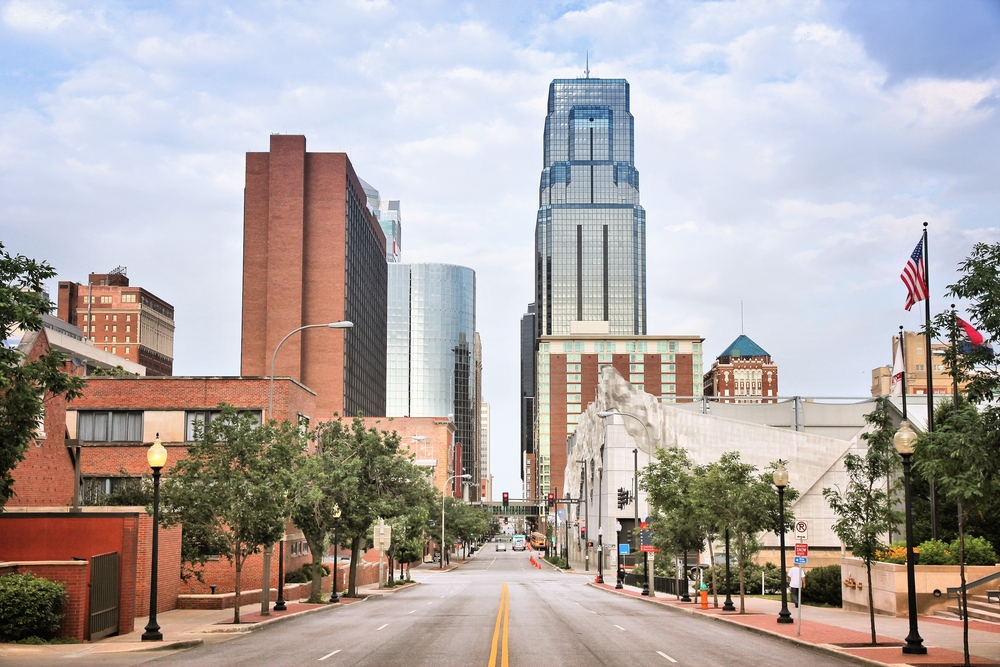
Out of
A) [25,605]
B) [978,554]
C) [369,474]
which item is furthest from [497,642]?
[369,474]

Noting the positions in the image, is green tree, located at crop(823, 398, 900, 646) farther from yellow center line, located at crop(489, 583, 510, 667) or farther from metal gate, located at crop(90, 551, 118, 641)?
metal gate, located at crop(90, 551, 118, 641)

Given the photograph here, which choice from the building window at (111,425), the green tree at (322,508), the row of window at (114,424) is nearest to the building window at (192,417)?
the row of window at (114,424)

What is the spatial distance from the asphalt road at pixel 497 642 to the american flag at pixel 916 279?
48.5ft

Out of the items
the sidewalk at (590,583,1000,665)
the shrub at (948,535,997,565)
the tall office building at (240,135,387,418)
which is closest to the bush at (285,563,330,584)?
the sidewalk at (590,583,1000,665)

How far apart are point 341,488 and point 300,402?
907cm

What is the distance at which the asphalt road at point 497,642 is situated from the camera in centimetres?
2011

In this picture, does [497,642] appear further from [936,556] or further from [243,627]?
→ [936,556]

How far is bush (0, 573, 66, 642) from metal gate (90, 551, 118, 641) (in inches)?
44.5

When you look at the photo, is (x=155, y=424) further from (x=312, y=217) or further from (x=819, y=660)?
(x=312, y=217)

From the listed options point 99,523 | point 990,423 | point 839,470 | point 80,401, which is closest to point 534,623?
point 99,523

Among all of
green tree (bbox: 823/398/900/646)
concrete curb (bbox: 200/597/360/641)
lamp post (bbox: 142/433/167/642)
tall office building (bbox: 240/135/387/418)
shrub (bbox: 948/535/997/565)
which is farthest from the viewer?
tall office building (bbox: 240/135/387/418)

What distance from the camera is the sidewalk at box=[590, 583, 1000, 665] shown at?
780 inches

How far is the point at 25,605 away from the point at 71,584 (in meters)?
1.31

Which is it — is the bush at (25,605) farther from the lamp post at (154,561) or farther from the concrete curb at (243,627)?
the concrete curb at (243,627)
